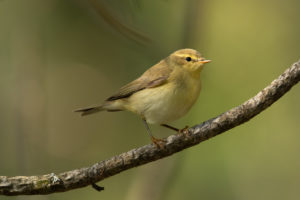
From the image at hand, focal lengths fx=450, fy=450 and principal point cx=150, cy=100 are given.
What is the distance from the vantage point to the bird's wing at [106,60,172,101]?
392 cm

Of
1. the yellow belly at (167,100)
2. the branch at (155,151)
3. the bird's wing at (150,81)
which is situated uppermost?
the bird's wing at (150,81)

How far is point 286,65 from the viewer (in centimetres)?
552

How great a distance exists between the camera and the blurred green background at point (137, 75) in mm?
4883

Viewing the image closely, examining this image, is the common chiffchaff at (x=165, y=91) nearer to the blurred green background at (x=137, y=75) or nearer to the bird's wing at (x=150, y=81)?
the bird's wing at (x=150, y=81)

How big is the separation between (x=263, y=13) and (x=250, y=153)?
1970 millimetres

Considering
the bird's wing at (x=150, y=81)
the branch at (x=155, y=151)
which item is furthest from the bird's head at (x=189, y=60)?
the branch at (x=155, y=151)

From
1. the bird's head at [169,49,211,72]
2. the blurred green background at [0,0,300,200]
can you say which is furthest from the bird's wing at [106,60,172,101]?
the blurred green background at [0,0,300,200]

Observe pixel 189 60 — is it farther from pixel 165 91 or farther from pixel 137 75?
pixel 137 75

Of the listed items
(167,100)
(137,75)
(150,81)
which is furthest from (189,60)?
(137,75)

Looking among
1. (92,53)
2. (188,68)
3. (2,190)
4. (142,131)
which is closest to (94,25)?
(92,53)

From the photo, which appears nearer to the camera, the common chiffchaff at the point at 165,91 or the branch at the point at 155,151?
the branch at the point at 155,151

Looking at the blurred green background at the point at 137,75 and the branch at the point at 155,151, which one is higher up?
the blurred green background at the point at 137,75

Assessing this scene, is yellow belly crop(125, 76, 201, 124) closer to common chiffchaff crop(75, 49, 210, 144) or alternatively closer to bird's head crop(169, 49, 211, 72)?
common chiffchaff crop(75, 49, 210, 144)

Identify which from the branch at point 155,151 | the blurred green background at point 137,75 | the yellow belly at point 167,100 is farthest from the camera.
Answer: the blurred green background at point 137,75
